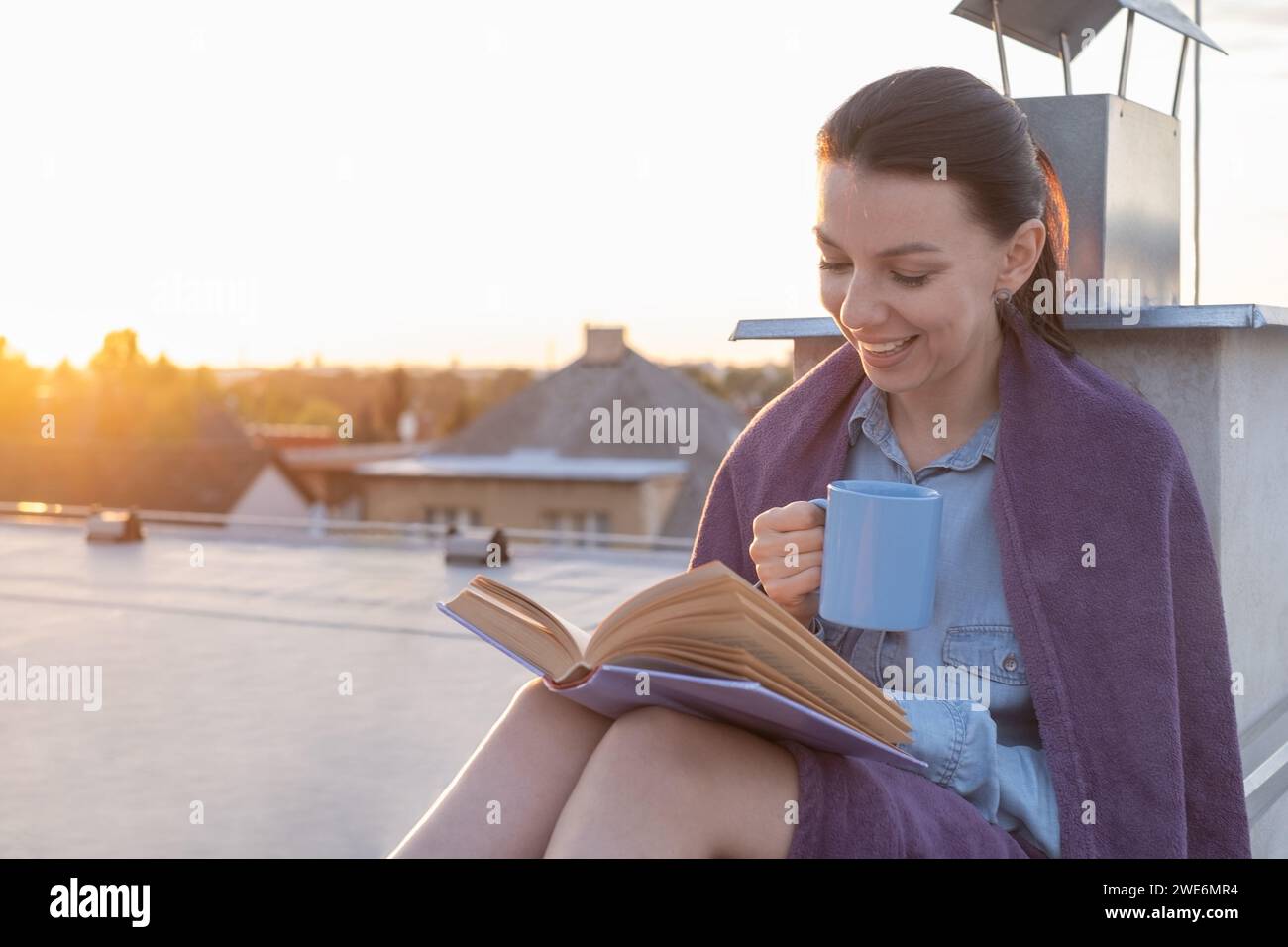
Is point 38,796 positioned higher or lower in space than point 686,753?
lower

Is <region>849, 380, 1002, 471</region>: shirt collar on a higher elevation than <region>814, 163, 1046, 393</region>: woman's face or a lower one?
lower

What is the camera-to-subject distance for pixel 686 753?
4.56 ft

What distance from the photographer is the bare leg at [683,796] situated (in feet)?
4.48

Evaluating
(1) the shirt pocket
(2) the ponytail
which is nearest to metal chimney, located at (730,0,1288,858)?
(2) the ponytail

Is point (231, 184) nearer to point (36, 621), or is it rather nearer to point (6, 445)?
point (6, 445)

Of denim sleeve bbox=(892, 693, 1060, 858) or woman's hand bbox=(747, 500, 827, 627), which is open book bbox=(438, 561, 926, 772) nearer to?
denim sleeve bbox=(892, 693, 1060, 858)

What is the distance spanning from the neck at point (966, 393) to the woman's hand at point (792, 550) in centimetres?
30

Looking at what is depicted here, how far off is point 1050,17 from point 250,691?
315 centimetres

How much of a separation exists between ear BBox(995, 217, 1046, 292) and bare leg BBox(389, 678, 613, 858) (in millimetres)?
778

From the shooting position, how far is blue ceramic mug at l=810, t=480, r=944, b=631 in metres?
1.50

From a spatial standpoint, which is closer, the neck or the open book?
the open book

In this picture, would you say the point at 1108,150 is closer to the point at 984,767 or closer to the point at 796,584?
the point at 796,584
